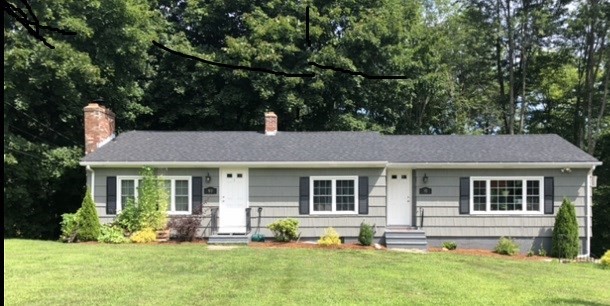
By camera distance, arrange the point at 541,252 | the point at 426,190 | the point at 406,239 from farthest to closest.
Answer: the point at 426,190, the point at 541,252, the point at 406,239

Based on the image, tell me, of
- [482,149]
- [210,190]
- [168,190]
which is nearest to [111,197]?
[168,190]

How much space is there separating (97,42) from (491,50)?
2145 centimetres

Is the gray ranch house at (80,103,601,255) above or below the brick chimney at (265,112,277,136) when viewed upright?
below

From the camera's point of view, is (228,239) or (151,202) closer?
(228,239)

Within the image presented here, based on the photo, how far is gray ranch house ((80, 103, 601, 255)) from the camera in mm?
17875

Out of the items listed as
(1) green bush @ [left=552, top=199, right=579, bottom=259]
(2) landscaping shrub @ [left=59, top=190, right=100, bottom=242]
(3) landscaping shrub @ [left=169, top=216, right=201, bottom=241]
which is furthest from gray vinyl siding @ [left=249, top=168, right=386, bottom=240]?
(1) green bush @ [left=552, top=199, right=579, bottom=259]

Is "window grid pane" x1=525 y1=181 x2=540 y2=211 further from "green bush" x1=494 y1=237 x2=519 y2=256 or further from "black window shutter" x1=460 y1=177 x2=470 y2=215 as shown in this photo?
"black window shutter" x1=460 y1=177 x2=470 y2=215

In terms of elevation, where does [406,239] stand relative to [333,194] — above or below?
below

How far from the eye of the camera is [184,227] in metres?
17.4

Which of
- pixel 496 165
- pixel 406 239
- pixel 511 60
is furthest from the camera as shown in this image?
pixel 511 60

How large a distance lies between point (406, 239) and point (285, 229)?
3.76m

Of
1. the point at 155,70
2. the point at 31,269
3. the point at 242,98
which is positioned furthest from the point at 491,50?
the point at 31,269

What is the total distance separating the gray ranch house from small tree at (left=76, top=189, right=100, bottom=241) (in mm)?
862

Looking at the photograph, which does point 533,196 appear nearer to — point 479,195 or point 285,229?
point 479,195
